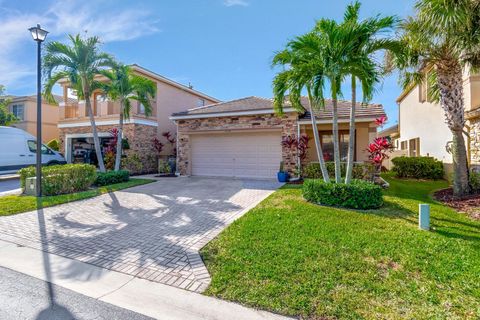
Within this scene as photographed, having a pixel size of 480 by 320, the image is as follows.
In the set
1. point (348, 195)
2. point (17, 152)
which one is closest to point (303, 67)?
point (348, 195)

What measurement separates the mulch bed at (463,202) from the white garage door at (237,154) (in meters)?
6.92

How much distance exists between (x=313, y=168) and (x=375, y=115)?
3.65 metres

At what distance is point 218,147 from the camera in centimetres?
1487

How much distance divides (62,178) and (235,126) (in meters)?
8.34

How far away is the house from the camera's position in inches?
507

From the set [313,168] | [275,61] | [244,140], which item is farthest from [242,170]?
[275,61]

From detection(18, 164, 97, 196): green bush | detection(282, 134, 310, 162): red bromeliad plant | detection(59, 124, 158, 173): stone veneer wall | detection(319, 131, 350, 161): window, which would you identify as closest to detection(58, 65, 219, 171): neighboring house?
detection(59, 124, 158, 173): stone veneer wall

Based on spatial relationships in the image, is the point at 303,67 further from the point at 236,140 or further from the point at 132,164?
the point at 132,164

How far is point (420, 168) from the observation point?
47.2 feet

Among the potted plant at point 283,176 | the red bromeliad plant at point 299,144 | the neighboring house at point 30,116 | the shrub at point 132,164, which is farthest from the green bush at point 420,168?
the neighboring house at point 30,116

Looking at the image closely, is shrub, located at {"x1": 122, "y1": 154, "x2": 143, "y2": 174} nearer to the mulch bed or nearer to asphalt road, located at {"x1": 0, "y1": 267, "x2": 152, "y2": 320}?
asphalt road, located at {"x1": 0, "y1": 267, "x2": 152, "y2": 320}

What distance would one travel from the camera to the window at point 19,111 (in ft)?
78.3

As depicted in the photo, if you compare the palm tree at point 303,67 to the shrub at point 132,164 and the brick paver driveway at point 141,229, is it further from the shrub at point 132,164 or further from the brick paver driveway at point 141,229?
the shrub at point 132,164

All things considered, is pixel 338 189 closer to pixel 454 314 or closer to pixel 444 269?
pixel 444 269
